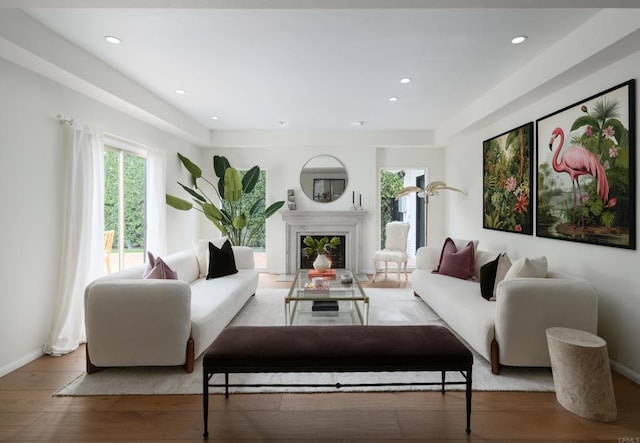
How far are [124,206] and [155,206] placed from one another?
0.48 meters

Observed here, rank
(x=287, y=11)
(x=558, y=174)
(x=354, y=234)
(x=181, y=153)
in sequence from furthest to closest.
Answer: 1. (x=354, y=234)
2. (x=181, y=153)
3. (x=558, y=174)
4. (x=287, y=11)

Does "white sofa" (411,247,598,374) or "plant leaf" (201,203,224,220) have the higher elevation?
"plant leaf" (201,203,224,220)

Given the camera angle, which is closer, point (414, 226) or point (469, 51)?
point (469, 51)

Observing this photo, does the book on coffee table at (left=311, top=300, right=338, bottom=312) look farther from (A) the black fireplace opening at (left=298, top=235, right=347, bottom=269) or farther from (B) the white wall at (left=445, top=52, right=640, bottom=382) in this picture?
(A) the black fireplace opening at (left=298, top=235, right=347, bottom=269)

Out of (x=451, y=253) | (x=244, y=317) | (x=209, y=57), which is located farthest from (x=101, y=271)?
(x=451, y=253)

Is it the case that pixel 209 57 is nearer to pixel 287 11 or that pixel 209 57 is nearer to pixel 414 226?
pixel 287 11

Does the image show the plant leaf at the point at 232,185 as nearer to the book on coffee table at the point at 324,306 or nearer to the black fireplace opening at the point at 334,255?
the black fireplace opening at the point at 334,255

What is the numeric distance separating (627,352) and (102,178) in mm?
4900

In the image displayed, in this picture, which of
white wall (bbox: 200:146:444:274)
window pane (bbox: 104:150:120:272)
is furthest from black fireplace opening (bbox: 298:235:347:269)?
window pane (bbox: 104:150:120:272)

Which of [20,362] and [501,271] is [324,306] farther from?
[20,362]

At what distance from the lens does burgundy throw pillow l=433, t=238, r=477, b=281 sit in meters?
4.17

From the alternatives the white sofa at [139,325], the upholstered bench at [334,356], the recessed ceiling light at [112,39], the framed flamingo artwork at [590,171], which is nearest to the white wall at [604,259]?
the framed flamingo artwork at [590,171]

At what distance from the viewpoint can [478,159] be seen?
5.23 m

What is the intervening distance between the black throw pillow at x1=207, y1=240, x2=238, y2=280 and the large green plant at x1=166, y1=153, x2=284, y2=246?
1.48m
